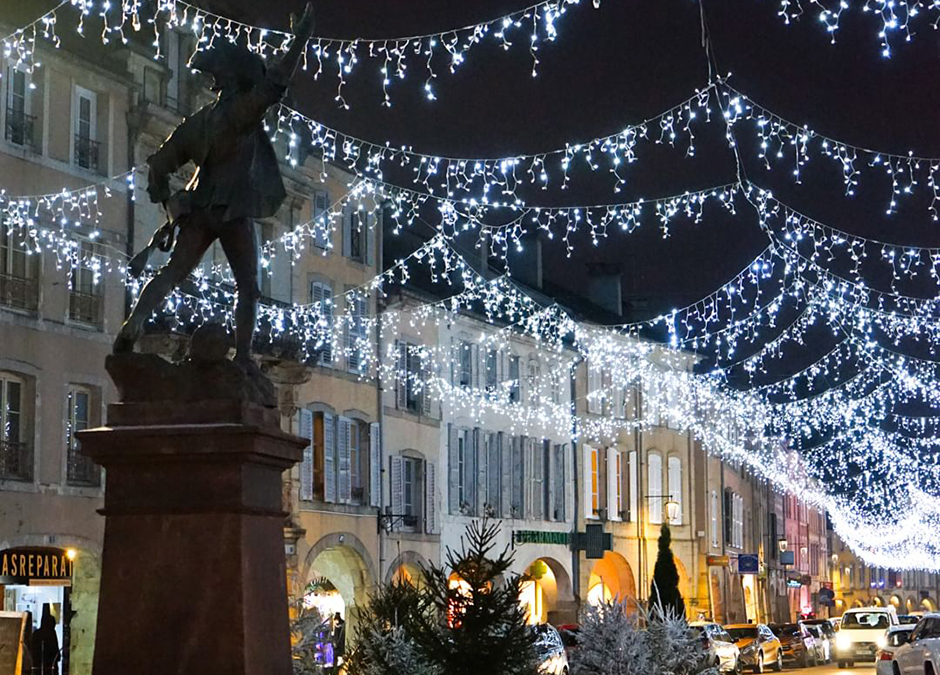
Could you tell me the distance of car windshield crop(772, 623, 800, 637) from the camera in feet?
149

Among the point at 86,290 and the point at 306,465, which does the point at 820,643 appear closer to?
the point at 306,465

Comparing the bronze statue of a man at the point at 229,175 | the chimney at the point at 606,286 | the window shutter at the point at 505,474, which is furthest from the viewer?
the chimney at the point at 606,286

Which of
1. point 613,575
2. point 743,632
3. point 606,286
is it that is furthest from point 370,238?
point 606,286

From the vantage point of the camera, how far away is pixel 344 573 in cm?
3828

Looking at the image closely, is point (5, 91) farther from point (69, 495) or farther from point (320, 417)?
point (320, 417)

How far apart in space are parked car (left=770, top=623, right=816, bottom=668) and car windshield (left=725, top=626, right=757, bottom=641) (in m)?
3.20

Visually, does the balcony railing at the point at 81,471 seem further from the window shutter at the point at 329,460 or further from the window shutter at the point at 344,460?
the window shutter at the point at 344,460

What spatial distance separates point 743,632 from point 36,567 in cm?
1981

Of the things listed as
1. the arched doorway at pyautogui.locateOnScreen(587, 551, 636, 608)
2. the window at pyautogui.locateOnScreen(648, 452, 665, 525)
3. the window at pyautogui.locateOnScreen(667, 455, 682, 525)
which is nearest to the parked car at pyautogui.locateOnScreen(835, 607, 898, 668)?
the arched doorway at pyautogui.locateOnScreen(587, 551, 636, 608)

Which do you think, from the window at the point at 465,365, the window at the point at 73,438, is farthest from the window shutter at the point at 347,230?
the window at the point at 73,438

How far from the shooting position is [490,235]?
5162 cm

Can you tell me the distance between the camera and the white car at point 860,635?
140 ft

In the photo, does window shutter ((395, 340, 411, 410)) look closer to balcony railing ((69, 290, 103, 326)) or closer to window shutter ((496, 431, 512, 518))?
window shutter ((496, 431, 512, 518))

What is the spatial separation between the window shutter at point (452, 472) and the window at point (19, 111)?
57.3 ft
